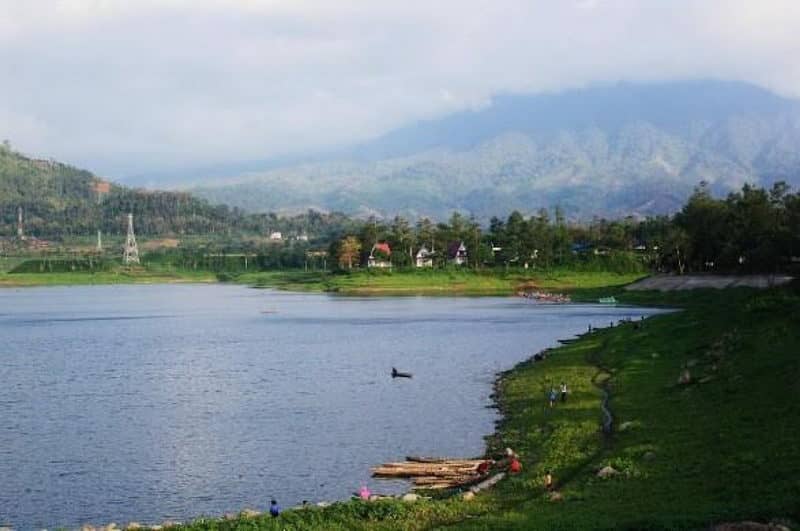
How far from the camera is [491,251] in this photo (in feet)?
607

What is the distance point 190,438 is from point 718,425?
2312cm

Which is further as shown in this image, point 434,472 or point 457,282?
point 457,282

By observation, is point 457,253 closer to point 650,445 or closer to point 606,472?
point 650,445

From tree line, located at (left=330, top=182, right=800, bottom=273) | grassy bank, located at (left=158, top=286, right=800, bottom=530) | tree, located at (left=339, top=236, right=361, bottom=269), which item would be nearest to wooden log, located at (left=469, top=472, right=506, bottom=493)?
grassy bank, located at (left=158, top=286, right=800, bottom=530)

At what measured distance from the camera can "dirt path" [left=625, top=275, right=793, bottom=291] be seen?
109656 millimetres

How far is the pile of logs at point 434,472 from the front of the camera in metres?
32.9

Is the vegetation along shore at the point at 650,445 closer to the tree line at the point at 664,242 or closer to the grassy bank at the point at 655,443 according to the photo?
the grassy bank at the point at 655,443

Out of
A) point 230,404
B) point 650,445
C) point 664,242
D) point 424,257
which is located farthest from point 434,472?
point 424,257

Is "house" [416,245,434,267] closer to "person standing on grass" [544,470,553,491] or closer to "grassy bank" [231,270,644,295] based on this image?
"grassy bank" [231,270,644,295]

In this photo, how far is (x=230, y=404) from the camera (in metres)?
52.7

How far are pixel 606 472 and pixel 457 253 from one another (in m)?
162

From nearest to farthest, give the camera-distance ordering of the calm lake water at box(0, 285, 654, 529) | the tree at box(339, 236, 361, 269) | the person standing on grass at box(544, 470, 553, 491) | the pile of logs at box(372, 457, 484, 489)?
1. the person standing on grass at box(544, 470, 553, 491)
2. the pile of logs at box(372, 457, 484, 489)
3. the calm lake water at box(0, 285, 654, 529)
4. the tree at box(339, 236, 361, 269)

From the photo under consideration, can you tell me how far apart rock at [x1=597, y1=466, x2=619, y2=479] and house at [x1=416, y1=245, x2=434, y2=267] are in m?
161

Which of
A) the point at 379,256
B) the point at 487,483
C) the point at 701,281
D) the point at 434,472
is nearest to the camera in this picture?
the point at 487,483
